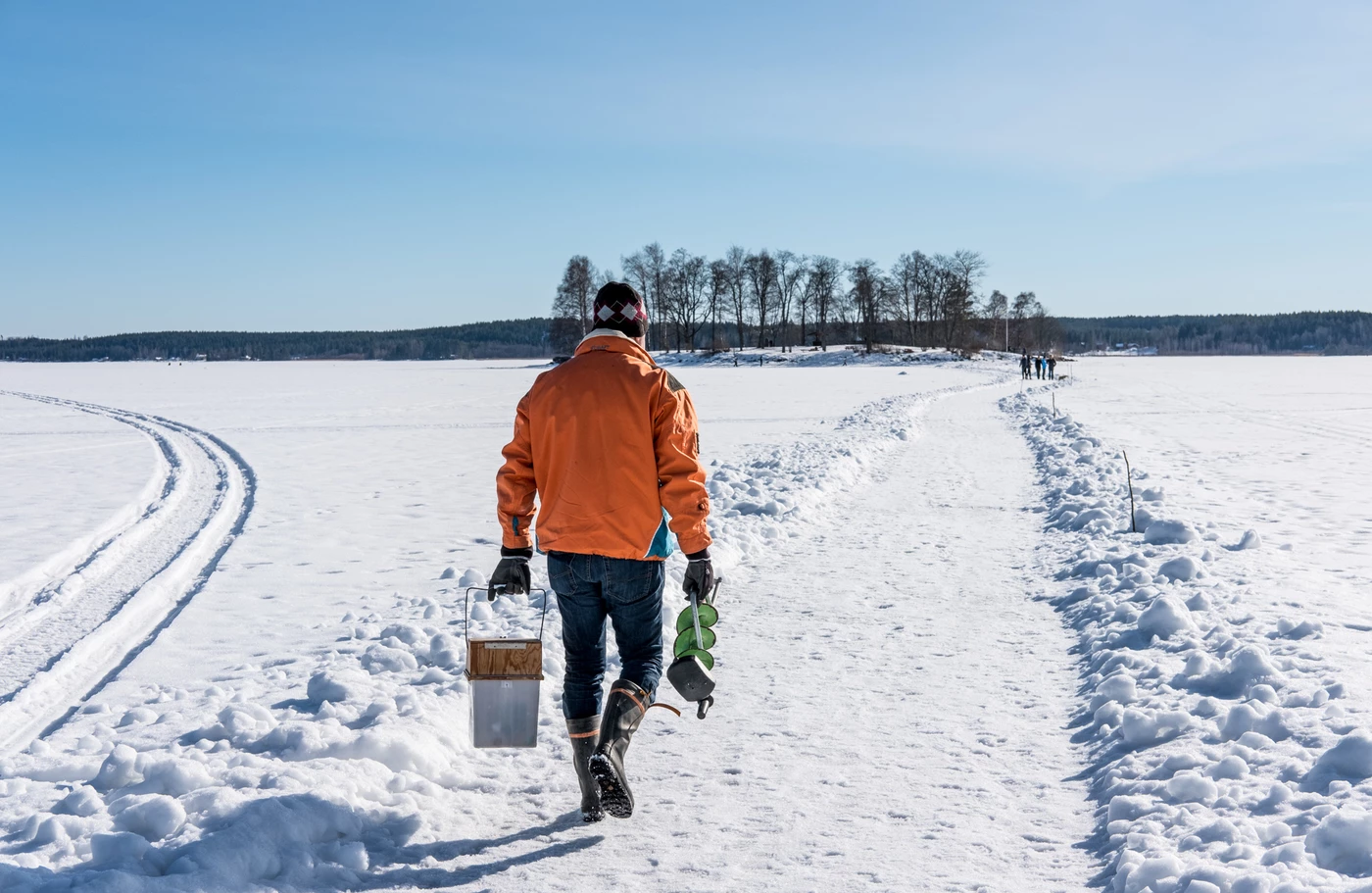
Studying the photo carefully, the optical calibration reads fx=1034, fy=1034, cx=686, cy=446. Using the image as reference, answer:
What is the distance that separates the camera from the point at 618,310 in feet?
13.3

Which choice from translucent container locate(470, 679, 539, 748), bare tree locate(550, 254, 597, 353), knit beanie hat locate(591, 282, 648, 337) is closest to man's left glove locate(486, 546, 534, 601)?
→ translucent container locate(470, 679, 539, 748)

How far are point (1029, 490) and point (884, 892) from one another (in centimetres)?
1044

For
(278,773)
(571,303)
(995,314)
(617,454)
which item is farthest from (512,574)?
(995,314)

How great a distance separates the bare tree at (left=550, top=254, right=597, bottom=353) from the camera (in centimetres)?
8954

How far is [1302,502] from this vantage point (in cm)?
1169

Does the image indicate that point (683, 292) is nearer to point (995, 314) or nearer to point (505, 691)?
point (995, 314)

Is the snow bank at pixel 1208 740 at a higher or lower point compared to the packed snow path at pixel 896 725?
higher

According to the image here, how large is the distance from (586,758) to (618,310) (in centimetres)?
176

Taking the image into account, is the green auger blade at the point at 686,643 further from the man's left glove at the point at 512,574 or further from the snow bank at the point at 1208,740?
the snow bank at the point at 1208,740

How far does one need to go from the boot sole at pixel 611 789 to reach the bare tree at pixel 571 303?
85.2 metres

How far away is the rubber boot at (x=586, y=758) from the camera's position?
4.00 metres

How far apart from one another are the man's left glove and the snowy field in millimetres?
895

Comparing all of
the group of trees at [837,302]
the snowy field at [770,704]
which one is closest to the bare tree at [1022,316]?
the group of trees at [837,302]

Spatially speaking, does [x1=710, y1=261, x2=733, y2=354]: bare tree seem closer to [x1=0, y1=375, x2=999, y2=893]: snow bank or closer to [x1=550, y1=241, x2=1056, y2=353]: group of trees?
[x1=550, y1=241, x2=1056, y2=353]: group of trees
